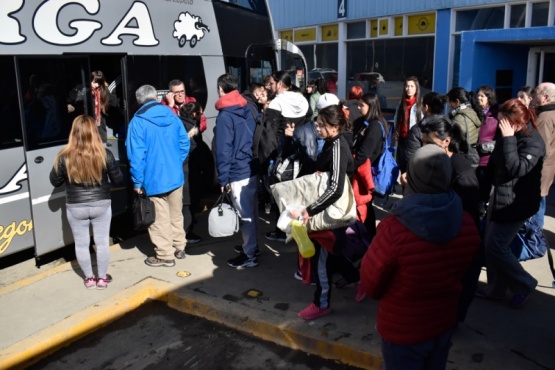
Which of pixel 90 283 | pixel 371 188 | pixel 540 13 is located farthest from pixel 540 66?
pixel 90 283

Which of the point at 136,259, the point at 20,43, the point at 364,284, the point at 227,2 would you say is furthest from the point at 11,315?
the point at 227,2

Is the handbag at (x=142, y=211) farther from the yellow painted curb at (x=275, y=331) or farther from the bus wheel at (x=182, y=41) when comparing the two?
the bus wheel at (x=182, y=41)

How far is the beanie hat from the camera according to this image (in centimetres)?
254

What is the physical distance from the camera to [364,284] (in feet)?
8.62

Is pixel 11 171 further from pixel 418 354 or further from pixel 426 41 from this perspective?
pixel 426 41

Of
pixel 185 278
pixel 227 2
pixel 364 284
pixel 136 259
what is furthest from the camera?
pixel 227 2

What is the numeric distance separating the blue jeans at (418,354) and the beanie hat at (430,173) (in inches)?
29.2

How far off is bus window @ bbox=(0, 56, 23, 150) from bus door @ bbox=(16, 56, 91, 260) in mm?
56

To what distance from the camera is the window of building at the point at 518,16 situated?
13008mm

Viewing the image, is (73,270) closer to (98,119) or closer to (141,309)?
(141,309)

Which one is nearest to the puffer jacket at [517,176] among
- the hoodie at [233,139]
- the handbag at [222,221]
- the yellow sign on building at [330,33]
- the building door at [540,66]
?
the hoodie at [233,139]

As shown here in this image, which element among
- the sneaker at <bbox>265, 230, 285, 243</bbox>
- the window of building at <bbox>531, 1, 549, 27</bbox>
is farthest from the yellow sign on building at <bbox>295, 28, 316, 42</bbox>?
the sneaker at <bbox>265, 230, 285, 243</bbox>

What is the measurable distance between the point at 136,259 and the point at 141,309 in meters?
1.05

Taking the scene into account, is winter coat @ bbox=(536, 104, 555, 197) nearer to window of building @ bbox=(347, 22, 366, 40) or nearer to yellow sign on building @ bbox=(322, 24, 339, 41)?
window of building @ bbox=(347, 22, 366, 40)
